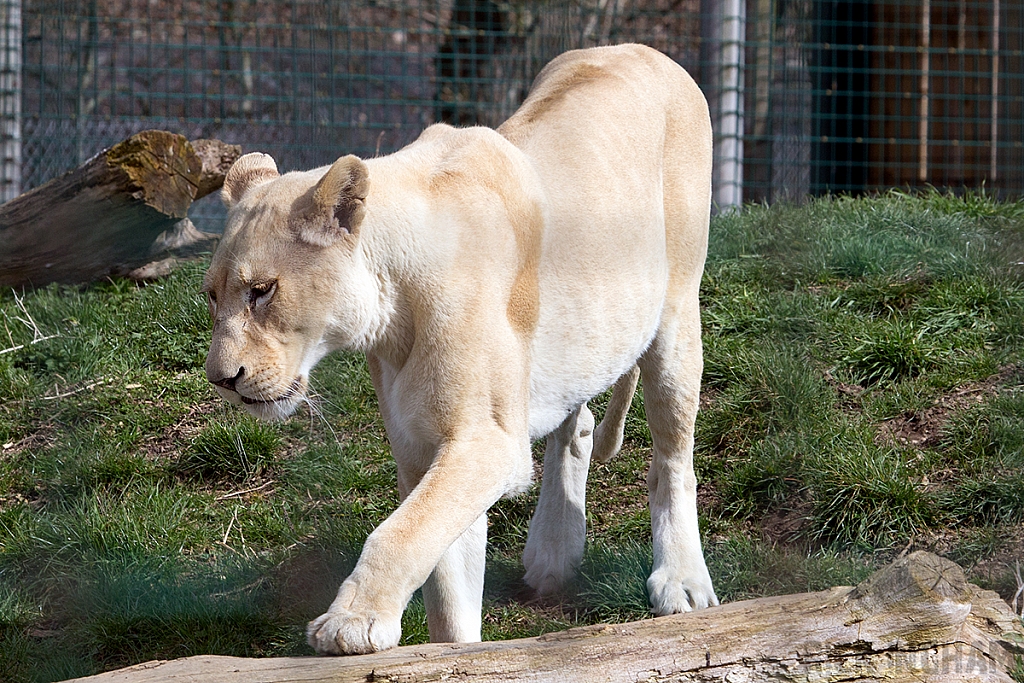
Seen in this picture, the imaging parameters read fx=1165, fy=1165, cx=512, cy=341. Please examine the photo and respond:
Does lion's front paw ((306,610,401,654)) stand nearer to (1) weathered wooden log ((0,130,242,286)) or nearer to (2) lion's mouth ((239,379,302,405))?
(2) lion's mouth ((239,379,302,405))

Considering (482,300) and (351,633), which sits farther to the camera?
(482,300)

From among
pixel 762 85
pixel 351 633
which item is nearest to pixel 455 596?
pixel 351 633

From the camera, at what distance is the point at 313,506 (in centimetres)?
367

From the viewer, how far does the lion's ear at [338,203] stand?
2172 millimetres

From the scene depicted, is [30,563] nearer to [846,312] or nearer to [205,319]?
[205,319]

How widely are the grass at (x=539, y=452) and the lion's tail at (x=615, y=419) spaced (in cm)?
24

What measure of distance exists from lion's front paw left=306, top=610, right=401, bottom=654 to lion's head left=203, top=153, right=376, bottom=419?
1.52ft

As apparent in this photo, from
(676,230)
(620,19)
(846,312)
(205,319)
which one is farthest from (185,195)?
(620,19)

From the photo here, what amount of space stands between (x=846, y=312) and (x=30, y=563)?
2.96 m

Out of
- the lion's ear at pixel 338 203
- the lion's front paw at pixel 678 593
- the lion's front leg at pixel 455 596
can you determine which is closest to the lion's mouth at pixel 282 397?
the lion's ear at pixel 338 203

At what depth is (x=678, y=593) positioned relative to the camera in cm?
299

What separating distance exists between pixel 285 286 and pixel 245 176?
425mm

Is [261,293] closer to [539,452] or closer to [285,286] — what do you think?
[285,286]

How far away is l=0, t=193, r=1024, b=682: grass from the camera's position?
3234 mm
